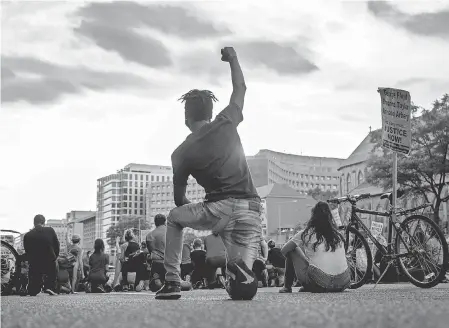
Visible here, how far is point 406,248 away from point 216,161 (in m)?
3.65

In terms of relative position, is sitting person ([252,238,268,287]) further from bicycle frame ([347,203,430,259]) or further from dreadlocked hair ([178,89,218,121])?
dreadlocked hair ([178,89,218,121])

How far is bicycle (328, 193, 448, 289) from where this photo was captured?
8.00 meters

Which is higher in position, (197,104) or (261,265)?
(197,104)

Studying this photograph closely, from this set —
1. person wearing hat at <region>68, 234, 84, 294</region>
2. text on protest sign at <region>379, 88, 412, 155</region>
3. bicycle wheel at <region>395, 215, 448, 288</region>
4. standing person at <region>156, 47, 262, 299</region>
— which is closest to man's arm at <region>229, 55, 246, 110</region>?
standing person at <region>156, 47, 262, 299</region>

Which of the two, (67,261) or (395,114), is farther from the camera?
(67,261)

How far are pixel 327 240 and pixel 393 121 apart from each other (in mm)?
3039

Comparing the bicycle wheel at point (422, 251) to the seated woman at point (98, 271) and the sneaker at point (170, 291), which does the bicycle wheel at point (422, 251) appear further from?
the seated woman at point (98, 271)

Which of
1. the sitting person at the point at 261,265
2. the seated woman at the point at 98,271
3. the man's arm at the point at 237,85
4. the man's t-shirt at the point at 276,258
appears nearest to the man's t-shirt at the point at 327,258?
the man's arm at the point at 237,85

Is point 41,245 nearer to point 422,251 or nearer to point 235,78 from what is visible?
point 422,251

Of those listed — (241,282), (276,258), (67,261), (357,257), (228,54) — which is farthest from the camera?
(276,258)

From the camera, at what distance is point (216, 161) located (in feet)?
18.7

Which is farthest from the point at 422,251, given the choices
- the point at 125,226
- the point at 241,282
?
the point at 125,226

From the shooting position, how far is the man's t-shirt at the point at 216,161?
18.6 feet

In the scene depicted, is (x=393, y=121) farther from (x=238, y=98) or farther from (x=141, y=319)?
(x=141, y=319)
